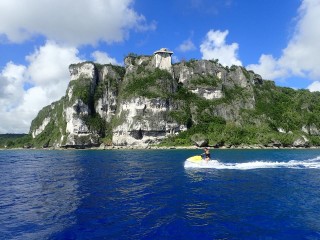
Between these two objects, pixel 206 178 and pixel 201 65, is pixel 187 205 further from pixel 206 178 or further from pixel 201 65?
pixel 201 65

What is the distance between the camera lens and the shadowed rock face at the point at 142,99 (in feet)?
497

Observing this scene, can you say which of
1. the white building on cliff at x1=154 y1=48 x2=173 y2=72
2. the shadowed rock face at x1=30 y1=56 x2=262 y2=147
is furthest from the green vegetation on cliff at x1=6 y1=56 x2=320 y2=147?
the white building on cliff at x1=154 y1=48 x2=173 y2=72

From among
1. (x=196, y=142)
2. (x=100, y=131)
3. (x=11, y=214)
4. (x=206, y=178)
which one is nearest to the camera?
(x=11, y=214)

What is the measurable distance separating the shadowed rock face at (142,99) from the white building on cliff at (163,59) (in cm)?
156

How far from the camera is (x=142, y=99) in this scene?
506 feet

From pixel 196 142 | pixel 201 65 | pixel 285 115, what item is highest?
pixel 201 65

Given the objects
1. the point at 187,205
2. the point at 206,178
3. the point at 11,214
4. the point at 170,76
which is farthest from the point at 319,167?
the point at 170,76

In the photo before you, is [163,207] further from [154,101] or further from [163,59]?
[163,59]

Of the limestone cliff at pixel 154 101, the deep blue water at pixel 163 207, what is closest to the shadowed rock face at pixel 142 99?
the limestone cliff at pixel 154 101

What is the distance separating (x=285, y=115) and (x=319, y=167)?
425ft

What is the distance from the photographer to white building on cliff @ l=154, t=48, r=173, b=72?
169250mm

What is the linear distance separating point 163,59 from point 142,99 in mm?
27964

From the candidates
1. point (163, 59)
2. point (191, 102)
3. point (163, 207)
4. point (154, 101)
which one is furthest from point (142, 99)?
point (163, 207)

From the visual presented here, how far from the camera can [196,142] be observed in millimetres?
129750
